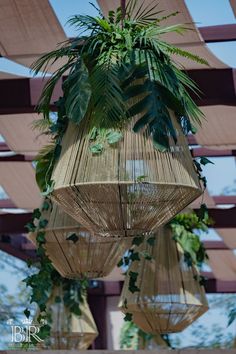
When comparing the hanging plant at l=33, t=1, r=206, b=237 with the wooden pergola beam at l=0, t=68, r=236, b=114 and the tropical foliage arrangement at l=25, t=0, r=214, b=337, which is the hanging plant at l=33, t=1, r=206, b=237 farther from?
the wooden pergola beam at l=0, t=68, r=236, b=114

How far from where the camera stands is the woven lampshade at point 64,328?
297 inches

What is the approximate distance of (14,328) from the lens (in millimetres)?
4539

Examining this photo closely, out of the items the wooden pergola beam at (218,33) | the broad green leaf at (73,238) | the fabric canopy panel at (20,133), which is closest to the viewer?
the broad green leaf at (73,238)

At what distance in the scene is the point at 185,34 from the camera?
519 cm

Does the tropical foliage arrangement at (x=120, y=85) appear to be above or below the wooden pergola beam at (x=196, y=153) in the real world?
below

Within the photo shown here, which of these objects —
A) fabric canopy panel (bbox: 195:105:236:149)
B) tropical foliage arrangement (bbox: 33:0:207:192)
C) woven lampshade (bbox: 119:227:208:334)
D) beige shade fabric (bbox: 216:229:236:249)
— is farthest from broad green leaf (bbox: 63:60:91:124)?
beige shade fabric (bbox: 216:229:236:249)

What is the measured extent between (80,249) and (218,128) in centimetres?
189

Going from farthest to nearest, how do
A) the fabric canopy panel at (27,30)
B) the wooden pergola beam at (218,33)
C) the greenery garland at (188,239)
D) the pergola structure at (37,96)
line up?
the greenery garland at (188,239) → the wooden pergola beam at (218,33) → the pergola structure at (37,96) → the fabric canopy panel at (27,30)

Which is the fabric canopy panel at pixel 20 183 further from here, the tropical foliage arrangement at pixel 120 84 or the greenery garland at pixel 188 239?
the tropical foliage arrangement at pixel 120 84

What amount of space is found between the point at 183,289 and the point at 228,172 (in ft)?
20.2

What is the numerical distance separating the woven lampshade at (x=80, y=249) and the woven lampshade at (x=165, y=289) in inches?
32.3

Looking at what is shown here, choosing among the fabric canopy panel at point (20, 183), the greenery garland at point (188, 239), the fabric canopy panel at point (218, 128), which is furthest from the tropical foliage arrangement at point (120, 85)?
the fabric canopy panel at point (20, 183)

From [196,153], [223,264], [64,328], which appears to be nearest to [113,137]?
[196,153]

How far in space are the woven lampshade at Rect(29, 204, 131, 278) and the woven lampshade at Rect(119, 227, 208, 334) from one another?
0.82 m
